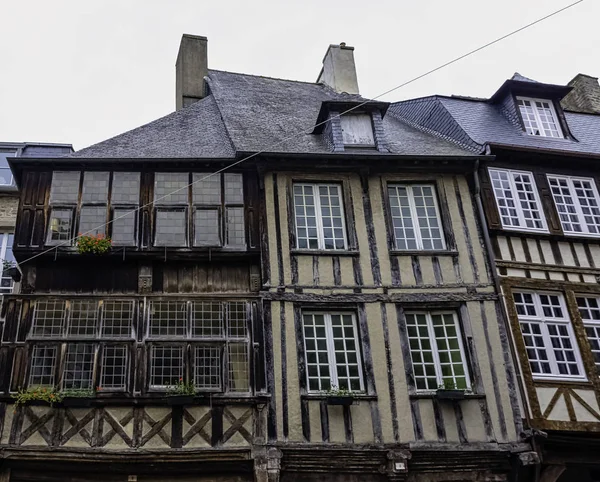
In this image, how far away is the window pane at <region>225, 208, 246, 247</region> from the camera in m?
12.3

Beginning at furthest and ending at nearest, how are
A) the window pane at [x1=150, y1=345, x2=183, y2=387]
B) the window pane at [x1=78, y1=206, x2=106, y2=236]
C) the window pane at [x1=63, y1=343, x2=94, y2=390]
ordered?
the window pane at [x1=78, y1=206, x2=106, y2=236]
the window pane at [x1=150, y1=345, x2=183, y2=387]
the window pane at [x1=63, y1=343, x2=94, y2=390]

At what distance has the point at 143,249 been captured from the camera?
11938 mm

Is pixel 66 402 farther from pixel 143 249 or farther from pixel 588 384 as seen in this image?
pixel 588 384

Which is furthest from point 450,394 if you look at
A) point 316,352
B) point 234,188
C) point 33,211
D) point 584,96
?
point 584,96

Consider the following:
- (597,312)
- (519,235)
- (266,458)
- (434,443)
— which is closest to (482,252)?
(519,235)

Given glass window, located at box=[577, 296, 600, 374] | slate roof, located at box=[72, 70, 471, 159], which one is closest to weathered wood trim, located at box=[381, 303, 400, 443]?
slate roof, located at box=[72, 70, 471, 159]

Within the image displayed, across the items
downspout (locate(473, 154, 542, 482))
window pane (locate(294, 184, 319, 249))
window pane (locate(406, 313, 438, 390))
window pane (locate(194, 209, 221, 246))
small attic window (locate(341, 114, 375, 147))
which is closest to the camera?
downspout (locate(473, 154, 542, 482))

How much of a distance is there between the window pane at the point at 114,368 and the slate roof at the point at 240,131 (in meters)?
3.66

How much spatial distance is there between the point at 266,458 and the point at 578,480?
5592 millimetres

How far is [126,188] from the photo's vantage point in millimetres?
12578

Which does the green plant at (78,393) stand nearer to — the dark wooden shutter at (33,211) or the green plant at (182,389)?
the green plant at (182,389)

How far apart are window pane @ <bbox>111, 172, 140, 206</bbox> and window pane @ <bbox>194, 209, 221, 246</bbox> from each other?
44.8 inches

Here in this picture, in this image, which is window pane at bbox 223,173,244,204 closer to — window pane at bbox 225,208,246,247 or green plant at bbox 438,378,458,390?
window pane at bbox 225,208,246,247

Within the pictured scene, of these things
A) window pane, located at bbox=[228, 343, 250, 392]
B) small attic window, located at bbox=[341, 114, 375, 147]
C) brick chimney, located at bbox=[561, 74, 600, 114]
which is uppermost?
brick chimney, located at bbox=[561, 74, 600, 114]
